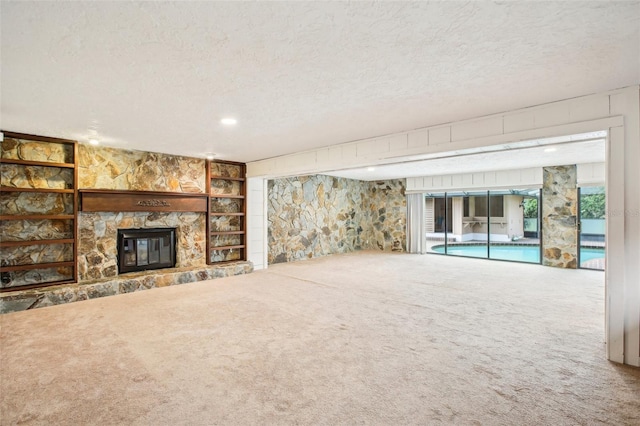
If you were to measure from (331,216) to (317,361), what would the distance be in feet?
21.7

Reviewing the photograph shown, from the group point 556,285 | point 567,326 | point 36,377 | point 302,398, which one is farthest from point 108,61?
point 556,285

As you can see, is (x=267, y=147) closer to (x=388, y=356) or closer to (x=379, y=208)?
(x=388, y=356)

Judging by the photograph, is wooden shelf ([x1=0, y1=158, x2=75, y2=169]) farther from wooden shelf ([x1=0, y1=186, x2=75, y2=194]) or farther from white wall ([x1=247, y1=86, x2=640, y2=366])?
white wall ([x1=247, y1=86, x2=640, y2=366])

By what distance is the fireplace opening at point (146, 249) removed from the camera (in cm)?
527

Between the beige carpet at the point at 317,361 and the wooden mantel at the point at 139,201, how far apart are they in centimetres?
144

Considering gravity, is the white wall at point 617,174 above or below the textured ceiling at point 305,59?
below

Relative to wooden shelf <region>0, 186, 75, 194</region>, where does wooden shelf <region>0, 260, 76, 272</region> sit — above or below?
below

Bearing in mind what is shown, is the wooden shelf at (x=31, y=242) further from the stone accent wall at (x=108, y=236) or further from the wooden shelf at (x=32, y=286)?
the wooden shelf at (x=32, y=286)

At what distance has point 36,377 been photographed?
94.6 inches

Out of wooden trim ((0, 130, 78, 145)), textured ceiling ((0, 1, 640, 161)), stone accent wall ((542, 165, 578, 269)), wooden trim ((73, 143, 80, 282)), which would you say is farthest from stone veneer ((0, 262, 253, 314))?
stone accent wall ((542, 165, 578, 269))

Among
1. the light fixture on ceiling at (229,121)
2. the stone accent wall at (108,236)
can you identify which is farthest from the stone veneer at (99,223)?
the light fixture on ceiling at (229,121)

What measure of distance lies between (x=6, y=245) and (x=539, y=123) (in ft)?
21.1

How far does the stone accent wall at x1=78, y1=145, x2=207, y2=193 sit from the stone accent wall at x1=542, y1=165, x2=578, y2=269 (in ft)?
24.2

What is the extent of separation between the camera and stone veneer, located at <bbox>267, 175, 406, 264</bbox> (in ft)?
25.6
